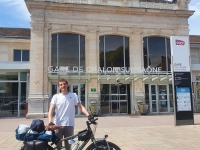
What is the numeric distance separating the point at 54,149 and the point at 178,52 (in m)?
9.41

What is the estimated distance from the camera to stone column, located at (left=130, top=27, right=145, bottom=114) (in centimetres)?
1746

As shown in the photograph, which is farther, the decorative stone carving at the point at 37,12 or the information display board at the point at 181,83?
the decorative stone carving at the point at 37,12

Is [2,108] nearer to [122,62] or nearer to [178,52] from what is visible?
[122,62]

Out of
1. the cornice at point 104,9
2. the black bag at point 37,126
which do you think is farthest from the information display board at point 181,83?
the black bag at point 37,126

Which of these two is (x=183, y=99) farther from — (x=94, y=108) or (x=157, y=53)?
(x=157, y=53)

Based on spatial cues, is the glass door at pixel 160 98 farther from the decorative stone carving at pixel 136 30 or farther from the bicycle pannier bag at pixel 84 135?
the bicycle pannier bag at pixel 84 135

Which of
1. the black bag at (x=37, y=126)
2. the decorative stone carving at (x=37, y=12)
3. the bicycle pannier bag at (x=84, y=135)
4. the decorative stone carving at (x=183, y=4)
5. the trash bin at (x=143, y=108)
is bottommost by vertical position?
the trash bin at (x=143, y=108)

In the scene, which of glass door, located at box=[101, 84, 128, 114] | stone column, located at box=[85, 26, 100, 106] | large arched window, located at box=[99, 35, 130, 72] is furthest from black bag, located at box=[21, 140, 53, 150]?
large arched window, located at box=[99, 35, 130, 72]

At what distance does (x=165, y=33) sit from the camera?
1888cm

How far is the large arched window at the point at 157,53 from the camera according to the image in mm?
18359

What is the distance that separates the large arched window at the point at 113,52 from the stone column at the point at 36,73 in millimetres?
4628

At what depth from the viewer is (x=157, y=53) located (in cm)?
1856

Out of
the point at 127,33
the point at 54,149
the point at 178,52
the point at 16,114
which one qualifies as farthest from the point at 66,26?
the point at 54,149

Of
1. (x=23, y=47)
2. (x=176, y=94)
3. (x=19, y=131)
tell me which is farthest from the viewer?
(x=23, y=47)
